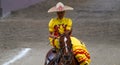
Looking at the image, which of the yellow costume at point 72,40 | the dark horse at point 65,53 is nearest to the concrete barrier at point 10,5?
the yellow costume at point 72,40

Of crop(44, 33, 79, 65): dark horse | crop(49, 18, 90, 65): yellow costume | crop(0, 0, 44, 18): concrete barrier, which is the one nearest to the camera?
crop(44, 33, 79, 65): dark horse

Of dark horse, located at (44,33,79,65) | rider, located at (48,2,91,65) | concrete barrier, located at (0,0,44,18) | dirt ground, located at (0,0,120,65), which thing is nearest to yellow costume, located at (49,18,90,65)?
rider, located at (48,2,91,65)

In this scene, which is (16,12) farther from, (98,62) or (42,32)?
(98,62)

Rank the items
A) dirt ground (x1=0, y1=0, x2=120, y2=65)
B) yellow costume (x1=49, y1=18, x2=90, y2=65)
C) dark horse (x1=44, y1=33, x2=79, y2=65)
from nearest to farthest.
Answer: dark horse (x1=44, y1=33, x2=79, y2=65)
yellow costume (x1=49, y1=18, x2=90, y2=65)
dirt ground (x1=0, y1=0, x2=120, y2=65)

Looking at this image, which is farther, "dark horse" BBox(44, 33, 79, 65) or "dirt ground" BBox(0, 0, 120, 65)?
"dirt ground" BBox(0, 0, 120, 65)

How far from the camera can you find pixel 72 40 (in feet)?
23.5

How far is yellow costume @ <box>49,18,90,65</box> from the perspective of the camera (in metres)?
7.00

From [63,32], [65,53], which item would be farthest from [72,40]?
[65,53]

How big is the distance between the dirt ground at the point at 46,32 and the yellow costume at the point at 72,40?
12.8ft

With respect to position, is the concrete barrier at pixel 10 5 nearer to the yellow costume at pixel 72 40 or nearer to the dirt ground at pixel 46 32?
the dirt ground at pixel 46 32

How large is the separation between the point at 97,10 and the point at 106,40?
10.3 metres

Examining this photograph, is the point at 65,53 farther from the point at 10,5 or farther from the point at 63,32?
the point at 10,5

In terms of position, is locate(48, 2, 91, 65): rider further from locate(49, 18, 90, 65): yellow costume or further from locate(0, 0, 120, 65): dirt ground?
locate(0, 0, 120, 65): dirt ground

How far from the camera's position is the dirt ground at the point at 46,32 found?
40.8 ft
